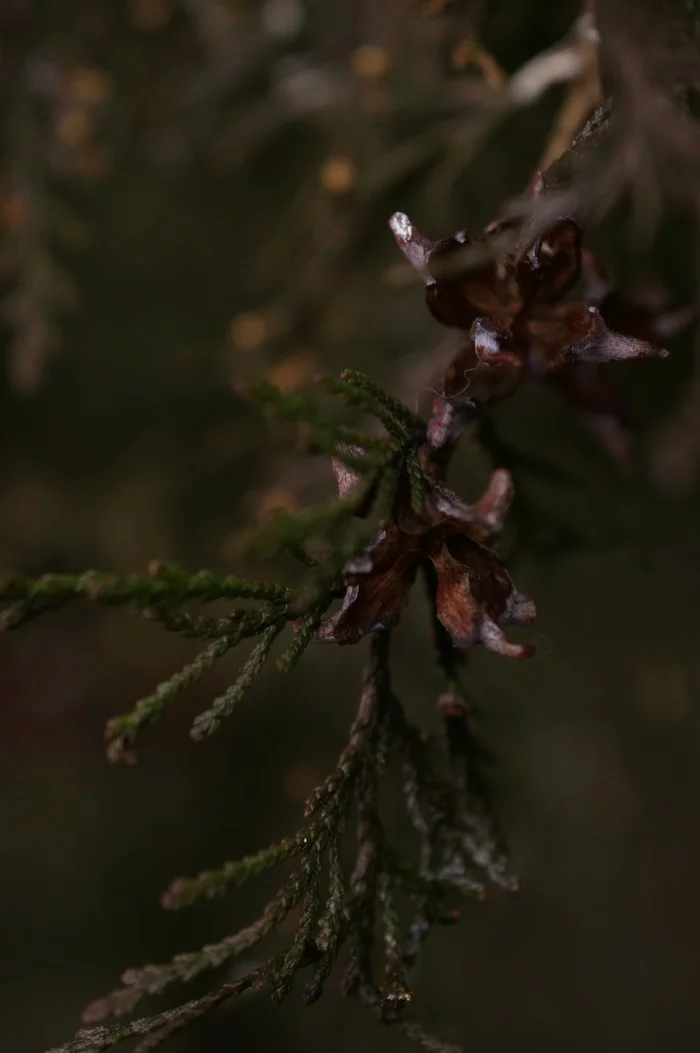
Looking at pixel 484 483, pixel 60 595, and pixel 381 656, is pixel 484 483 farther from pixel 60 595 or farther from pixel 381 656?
pixel 60 595

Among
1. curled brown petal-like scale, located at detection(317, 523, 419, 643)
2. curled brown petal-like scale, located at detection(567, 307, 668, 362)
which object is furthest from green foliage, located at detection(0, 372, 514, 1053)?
curled brown petal-like scale, located at detection(567, 307, 668, 362)

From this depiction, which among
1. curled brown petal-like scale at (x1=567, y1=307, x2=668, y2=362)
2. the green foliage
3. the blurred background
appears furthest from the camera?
the blurred background

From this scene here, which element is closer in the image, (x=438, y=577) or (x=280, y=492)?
(x=438, y=577)

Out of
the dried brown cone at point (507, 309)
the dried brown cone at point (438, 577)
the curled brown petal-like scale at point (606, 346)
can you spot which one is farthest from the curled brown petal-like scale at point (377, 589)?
the curled brown petal-like scale at point (606, 346)

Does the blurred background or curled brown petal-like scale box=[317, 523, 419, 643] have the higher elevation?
the blurred background

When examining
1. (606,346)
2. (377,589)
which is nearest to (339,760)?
(377,589)

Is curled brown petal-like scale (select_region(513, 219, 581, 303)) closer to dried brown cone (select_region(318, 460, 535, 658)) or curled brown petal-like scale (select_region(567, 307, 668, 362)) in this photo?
curled brown petal-like scale (select_region(567, 307, 668, 362))

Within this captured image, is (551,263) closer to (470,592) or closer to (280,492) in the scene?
(470,592)

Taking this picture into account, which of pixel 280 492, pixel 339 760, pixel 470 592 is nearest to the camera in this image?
pixel 470 592

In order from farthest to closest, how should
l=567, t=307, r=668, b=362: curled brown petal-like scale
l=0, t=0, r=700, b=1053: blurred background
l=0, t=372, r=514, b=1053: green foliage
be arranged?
l=0, t=0, r=700, b=1053: blurred background, l=567, t=307, r=668, b=362: curled brown petal-like scale, l=0, t=372, r=514, b=1053: green foliage
